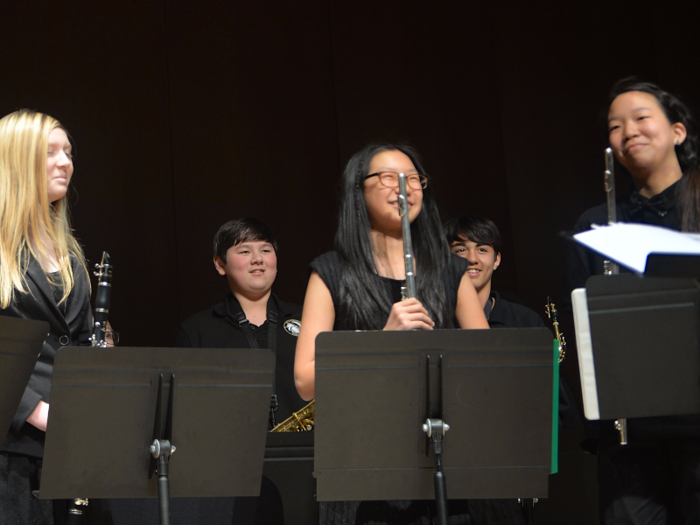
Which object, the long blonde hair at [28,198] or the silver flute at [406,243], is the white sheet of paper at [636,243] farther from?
the long blonde hair at [28,198]

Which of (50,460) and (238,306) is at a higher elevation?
(238,306)

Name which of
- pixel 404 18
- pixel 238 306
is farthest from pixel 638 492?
pixel 404 18

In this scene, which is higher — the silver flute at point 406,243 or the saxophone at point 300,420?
the silver flute at point 406,243

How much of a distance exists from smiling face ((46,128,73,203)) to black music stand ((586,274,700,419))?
1427 mm

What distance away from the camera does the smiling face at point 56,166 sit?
2137 mm

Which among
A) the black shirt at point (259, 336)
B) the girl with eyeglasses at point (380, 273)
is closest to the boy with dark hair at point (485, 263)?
the black shirt at point (259, 336)

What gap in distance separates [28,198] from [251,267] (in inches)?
62.7

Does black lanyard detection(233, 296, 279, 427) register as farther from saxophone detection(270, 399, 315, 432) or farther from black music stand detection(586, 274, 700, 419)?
black music stand detection(586, 274, 700, 419)

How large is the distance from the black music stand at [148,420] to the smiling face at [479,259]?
170 centimetres

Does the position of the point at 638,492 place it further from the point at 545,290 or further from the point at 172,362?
the point at 545,290

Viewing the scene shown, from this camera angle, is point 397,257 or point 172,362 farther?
point 397,257

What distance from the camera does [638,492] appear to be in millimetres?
1872

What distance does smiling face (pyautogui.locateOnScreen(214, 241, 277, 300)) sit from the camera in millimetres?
3596

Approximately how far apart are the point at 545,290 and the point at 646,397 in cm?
300
